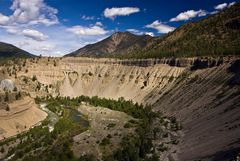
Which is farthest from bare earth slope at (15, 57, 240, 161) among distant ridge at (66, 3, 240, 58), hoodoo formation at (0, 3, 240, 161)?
distant ridge at (66, 3, 240, 58)

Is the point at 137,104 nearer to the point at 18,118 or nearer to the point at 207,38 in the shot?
the point at 18,118

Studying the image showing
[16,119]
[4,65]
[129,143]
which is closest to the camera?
[129,143]

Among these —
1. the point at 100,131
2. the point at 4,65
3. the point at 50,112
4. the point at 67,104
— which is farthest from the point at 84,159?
the point at 4,65

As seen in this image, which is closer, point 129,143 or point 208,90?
point 129,143

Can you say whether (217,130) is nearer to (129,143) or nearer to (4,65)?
(129,143)

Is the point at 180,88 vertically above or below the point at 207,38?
below

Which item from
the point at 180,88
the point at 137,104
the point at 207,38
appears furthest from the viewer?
the point at 207,38

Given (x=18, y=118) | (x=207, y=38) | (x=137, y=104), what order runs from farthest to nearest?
(x=207, y=38) < (x=137, y=104) < (x=18, y=118)

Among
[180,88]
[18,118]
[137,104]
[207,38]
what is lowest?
[137,104]

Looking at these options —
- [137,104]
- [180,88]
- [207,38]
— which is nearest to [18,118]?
[137,104]

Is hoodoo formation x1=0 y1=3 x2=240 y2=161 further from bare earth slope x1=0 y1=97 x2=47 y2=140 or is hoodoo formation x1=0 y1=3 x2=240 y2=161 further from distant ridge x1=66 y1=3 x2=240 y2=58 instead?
distant ridge x1=66 y1=3 x2=240 y2=58

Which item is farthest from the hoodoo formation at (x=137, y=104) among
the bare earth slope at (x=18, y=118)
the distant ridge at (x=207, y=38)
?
the distant ridge at (x=207, y=38)
